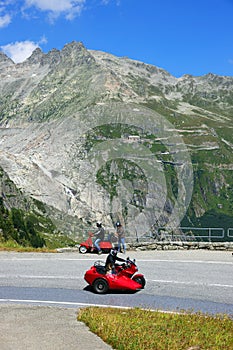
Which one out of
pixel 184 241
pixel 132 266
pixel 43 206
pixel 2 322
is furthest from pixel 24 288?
pixel 43 206

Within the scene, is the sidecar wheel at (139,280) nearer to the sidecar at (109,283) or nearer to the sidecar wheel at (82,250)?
the sidecar at (109,283)

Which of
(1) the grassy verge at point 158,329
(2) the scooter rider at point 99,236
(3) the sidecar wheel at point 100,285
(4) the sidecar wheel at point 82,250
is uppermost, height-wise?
(2) the scooter rider at point 99,236

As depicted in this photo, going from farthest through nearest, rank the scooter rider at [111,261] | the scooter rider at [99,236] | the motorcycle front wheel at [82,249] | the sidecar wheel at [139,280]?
the motorcycle front wheel at [82,249], the scooter rider at [99,236], the sidecar wheel at [139,280], the scooter rider at [111,261]

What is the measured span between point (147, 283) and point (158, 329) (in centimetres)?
628

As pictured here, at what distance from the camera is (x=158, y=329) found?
30.2 ft

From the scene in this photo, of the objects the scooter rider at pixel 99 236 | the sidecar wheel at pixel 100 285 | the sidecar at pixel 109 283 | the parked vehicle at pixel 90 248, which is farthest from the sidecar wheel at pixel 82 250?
the sidecar wheel at pixel 100 285

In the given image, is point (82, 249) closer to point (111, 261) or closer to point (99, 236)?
point (99, 236)

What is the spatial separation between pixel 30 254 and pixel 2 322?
11710mm

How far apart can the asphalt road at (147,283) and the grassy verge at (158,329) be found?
1596 mm

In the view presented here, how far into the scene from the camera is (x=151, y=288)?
48.4 ft

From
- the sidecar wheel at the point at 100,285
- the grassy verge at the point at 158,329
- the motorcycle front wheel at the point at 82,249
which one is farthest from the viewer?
the motorcycle front wheel at the point at 82,249

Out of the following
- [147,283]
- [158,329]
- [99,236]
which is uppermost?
[99,236]

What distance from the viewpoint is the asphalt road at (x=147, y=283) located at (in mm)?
12828

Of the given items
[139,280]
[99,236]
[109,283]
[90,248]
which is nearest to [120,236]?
[99,236]
